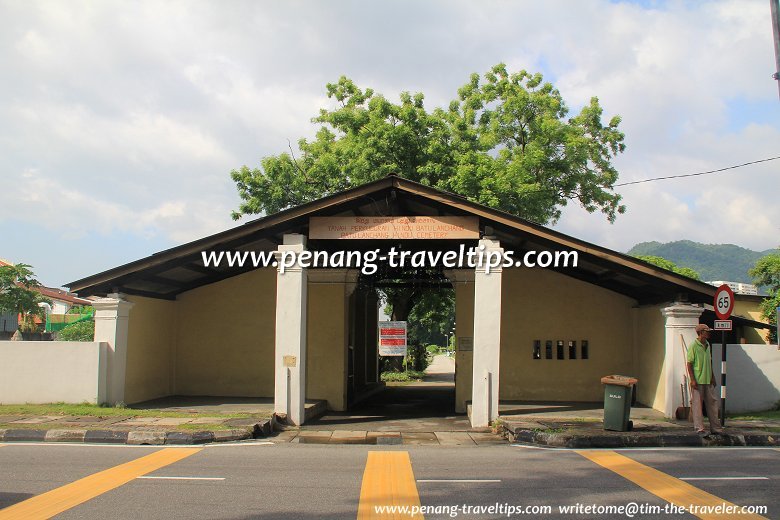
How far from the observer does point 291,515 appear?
648 cm

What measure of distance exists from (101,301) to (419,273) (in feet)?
32.6

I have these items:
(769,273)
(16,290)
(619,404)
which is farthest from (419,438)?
(16,290)

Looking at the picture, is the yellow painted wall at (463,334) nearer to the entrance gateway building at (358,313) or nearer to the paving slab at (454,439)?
the entrance gateway building at (358,313)

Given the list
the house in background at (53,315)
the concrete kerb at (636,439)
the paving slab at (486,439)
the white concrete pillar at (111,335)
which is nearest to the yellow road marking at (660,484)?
the concrete kerb at (636,439)

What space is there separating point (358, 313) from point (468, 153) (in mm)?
10547

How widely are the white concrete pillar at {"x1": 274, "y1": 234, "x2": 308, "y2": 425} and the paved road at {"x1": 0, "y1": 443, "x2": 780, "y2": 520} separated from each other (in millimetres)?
2433

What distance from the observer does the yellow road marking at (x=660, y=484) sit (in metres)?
7.00

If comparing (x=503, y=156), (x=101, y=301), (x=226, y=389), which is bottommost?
(x=226, y=389)

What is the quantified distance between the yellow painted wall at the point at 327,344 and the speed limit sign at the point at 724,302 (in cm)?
894

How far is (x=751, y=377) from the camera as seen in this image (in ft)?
50.9

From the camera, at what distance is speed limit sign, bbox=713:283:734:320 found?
491 inches

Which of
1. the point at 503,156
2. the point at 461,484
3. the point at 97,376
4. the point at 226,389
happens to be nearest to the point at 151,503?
the point at 461,484

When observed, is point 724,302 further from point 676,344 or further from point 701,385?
point 676,344

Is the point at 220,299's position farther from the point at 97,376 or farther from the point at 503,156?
the point at 503,156
